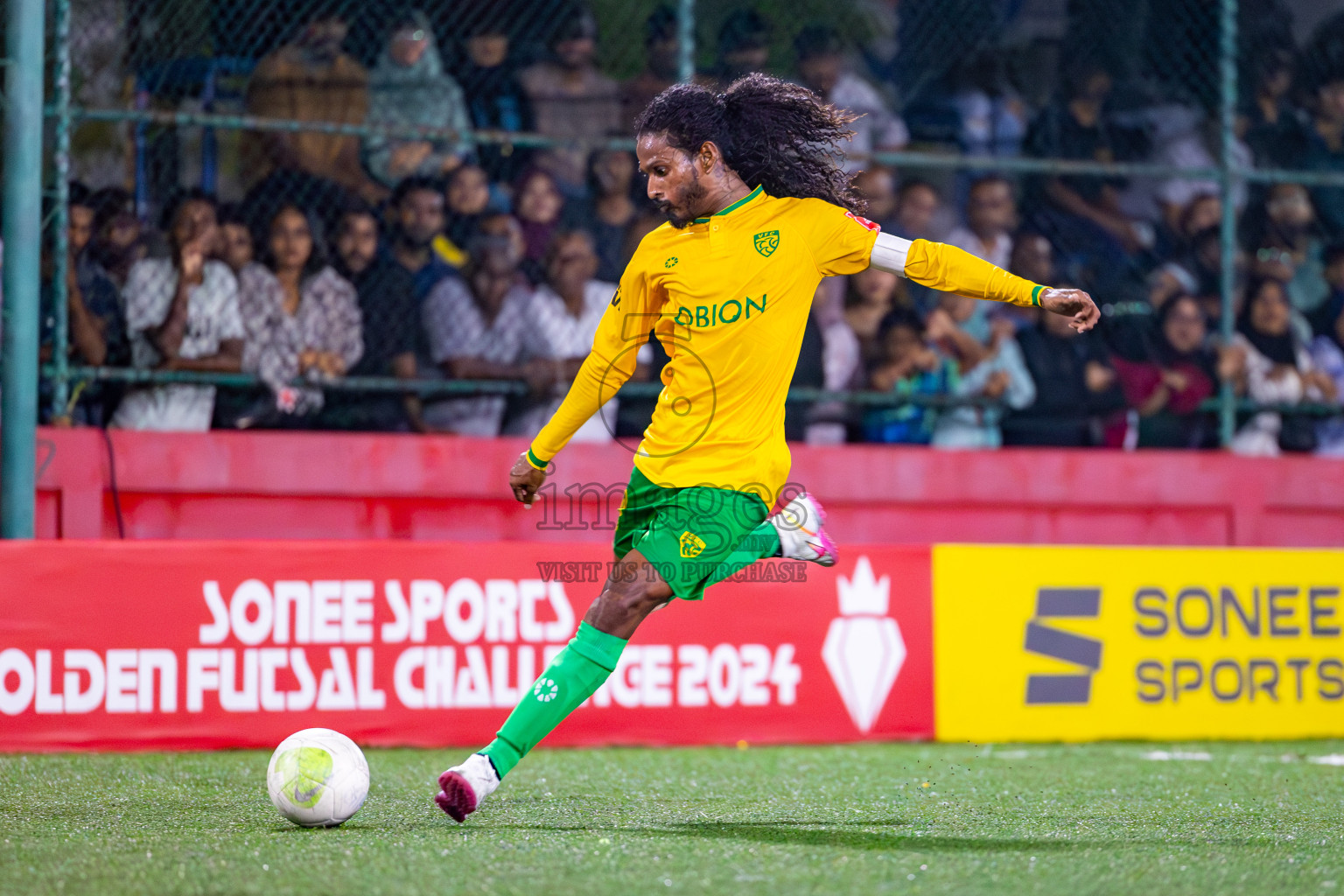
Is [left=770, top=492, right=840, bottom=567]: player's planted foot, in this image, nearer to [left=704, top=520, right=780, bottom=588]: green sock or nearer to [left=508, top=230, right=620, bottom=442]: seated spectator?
[left=704, top=520, right=780, bottom=588]: green sock

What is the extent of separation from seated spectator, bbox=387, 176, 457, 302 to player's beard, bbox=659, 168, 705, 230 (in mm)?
3776

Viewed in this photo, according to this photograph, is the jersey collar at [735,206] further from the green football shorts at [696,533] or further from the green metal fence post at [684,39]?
the green metal fence post at [684,39]

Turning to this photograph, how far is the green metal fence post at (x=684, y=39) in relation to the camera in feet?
27.3

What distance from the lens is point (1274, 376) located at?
368 inches

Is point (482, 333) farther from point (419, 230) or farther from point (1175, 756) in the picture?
point (1175, 756)

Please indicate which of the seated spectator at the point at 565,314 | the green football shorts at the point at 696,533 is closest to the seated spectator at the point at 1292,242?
the seated spectator at the point at 565,314

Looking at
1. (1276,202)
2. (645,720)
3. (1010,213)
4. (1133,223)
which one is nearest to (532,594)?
(645,720)

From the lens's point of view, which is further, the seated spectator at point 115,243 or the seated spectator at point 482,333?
the seated spectator at point 482,333

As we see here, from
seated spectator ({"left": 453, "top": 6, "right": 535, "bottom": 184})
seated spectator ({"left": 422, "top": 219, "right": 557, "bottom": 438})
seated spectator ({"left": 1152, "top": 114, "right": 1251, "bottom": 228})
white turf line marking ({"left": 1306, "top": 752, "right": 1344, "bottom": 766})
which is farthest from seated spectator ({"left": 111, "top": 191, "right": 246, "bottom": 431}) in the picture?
seated spectator ({"left": 1152, "top": 114, "right": 1251, "bottom": 228})

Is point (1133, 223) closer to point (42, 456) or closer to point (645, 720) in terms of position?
point (645, 720)

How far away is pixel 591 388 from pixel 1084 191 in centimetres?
596

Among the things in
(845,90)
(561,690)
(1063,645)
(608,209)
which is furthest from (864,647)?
(845,90)

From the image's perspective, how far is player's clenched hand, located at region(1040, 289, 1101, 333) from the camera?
420 cm

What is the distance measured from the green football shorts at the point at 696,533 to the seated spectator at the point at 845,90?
15.7ft
